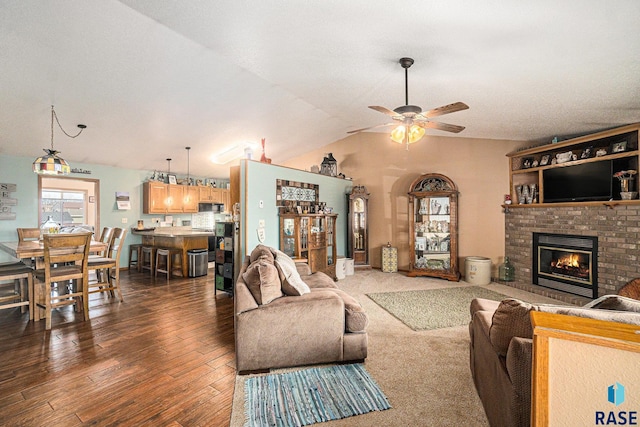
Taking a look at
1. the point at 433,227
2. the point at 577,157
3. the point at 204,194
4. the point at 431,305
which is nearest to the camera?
the point at 431,305

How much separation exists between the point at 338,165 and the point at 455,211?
2.99m

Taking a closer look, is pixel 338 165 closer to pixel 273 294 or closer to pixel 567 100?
pixel 567 100

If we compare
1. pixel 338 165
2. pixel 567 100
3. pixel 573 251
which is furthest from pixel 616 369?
pixel 338 165

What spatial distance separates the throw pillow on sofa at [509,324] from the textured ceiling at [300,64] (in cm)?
194

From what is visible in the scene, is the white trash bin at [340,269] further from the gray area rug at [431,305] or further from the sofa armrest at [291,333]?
the sofa armrest at [291,333]

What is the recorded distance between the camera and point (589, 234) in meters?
4.29

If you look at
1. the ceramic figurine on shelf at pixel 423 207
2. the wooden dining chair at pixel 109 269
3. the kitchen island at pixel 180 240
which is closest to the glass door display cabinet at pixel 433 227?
the ceramic figurine on shelf at pixel 423 207

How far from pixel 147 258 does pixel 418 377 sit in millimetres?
6175

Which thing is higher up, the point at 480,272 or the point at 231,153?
the point at 231,153

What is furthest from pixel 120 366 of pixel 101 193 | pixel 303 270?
pixel 101 193

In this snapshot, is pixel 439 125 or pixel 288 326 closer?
pixel 288 326

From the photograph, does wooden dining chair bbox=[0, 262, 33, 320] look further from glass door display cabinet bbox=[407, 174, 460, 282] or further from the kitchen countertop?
glass door display cabinet bbox=[407, 174, 460, 282]

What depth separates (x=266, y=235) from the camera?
4.62 metres

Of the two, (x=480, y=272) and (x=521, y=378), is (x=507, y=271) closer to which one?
(x=480, y=272)
